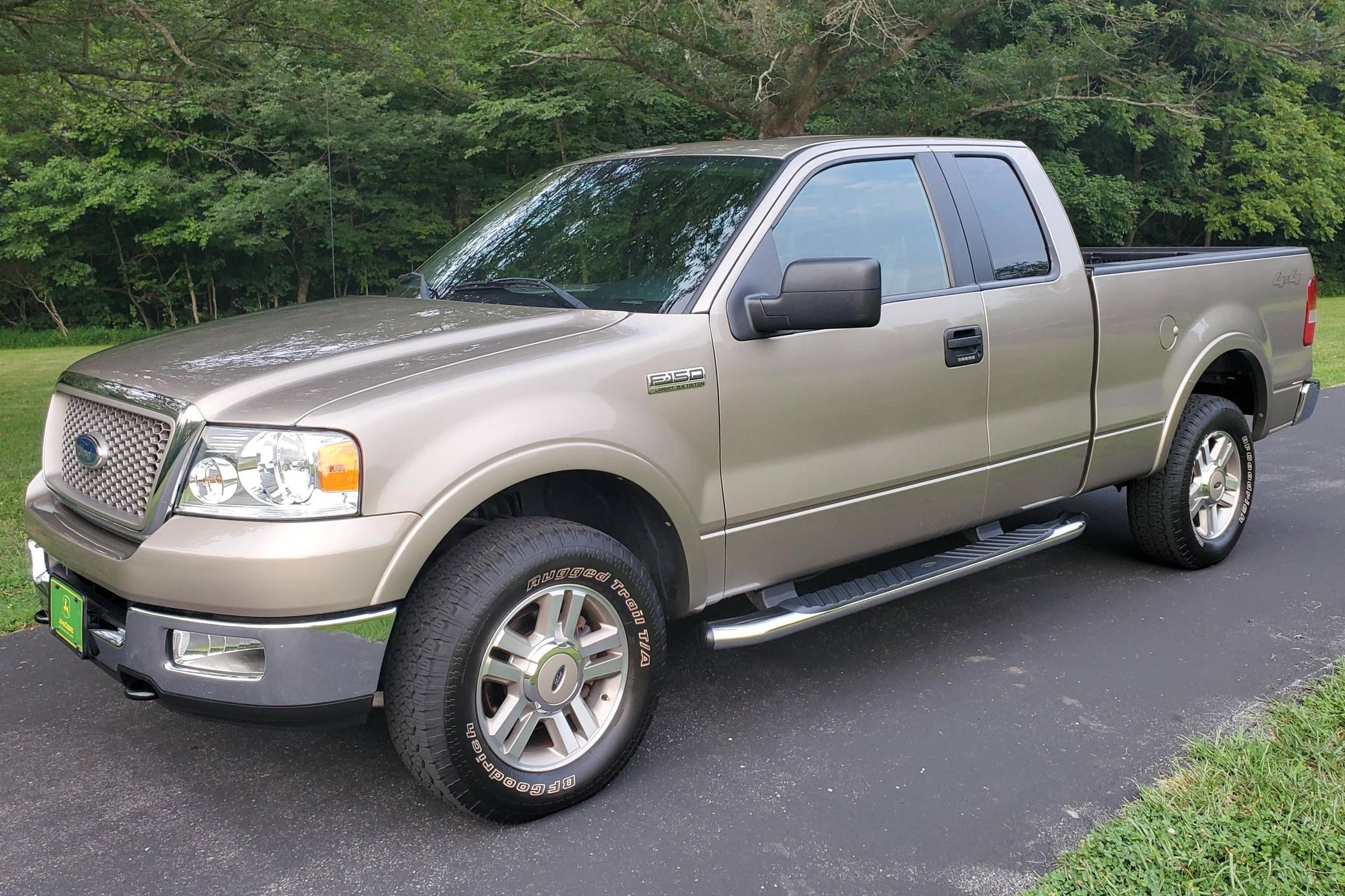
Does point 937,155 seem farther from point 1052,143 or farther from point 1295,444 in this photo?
point 1052,143

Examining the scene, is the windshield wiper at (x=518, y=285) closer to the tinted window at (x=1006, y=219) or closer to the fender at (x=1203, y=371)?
the tinted window at (x=1006, y=219)

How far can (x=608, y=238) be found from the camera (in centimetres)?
404

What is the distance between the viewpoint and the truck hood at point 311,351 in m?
2.99

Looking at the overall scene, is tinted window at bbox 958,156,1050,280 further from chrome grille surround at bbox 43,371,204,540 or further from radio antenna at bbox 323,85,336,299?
chrome grille surround at bbox 43,371,204,540

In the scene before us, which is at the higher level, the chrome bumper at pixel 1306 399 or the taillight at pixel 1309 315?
the taillight at pixel 1309 315

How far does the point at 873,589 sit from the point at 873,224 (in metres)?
1.32

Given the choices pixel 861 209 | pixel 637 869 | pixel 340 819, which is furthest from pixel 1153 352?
pixel 340 819

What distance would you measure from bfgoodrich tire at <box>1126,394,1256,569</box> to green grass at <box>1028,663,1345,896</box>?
1795mm

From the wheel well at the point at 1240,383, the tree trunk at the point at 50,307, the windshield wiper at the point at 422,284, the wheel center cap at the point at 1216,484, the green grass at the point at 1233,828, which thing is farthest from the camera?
the tree trunk at the point at 50,307

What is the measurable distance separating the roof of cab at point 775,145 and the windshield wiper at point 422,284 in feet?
2.79

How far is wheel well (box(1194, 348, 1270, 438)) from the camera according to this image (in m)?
5.65

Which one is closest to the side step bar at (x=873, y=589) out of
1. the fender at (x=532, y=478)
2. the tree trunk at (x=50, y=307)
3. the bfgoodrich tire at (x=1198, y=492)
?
the fender at (x=532, y=478)

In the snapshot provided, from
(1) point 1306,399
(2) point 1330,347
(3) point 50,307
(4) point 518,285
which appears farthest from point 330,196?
(3) point 50,307

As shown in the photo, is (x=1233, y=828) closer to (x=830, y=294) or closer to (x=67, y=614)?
(x=830, y=294)
